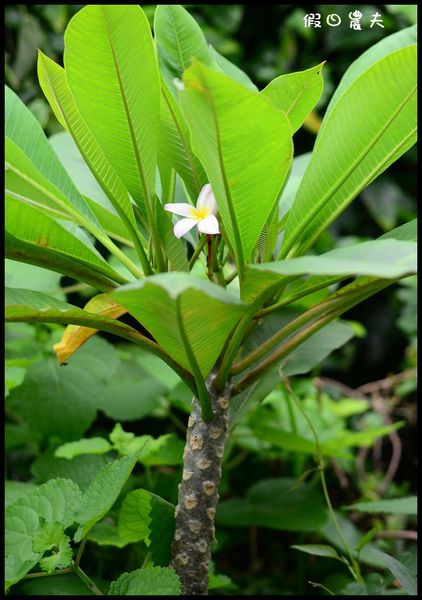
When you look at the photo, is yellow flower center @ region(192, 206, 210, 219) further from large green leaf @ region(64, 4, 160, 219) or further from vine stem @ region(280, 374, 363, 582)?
vine stem @ region(280, 374, 363, 582)

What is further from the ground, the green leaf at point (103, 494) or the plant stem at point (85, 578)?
the green leaf at point (103, 494)

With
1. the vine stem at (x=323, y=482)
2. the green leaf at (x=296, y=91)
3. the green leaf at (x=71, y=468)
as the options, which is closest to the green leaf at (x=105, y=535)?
the green leaf at (x=71, y=468)

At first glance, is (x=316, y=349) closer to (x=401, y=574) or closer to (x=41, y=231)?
(x=401, y=574)

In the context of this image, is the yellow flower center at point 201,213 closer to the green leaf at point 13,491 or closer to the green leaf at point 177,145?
the green leaf at point 177,145

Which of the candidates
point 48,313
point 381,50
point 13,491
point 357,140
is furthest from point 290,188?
point 13,491

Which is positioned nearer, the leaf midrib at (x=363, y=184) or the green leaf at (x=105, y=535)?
the leaf midrib at (x=363, y=184)
